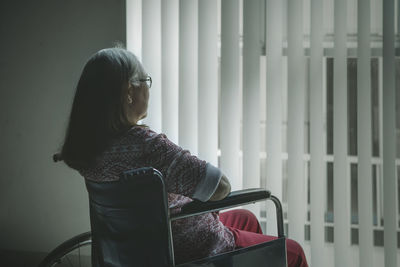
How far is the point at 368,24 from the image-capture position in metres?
1.72

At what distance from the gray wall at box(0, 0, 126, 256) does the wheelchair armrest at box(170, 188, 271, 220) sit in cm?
137

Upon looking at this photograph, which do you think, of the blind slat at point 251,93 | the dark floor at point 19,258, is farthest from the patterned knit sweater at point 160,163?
the dark floor at point 19,258

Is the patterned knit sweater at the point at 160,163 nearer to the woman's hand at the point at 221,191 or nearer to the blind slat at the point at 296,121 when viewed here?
the woman's hand at the point at 221,191

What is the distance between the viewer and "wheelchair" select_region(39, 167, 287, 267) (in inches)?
39.8

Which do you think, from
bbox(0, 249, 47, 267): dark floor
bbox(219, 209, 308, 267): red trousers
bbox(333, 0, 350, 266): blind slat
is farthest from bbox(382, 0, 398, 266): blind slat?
bbox(0, 249, 47, 267): dark floor

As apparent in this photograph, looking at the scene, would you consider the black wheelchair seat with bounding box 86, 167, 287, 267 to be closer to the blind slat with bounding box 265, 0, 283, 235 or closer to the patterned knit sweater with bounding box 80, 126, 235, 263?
the patterned knit sweater with bounding box 80, 126, 235, 263

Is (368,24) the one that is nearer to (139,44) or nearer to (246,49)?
(246,49)

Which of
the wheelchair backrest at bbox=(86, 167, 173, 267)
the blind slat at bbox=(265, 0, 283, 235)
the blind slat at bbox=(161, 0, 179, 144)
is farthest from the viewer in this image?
the blind slat at bbox=(161, 0, 179, 144)

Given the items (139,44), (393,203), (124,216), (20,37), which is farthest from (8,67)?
(393,203)

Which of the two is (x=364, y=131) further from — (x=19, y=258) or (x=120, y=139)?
(x=19, y=258)

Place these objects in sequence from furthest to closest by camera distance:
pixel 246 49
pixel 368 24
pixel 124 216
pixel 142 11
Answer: pixel 142 11, pixel 246 49, pixel 368 24, pixel 124 216

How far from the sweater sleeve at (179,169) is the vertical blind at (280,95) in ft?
2.70

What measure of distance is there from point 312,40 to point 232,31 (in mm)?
351

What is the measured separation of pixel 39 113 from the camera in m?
2.30
